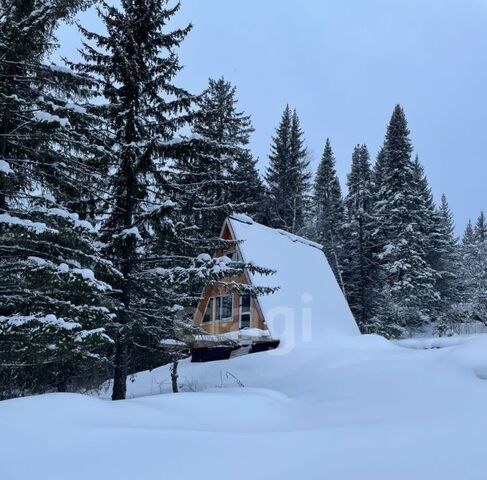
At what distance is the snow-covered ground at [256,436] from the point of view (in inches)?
128

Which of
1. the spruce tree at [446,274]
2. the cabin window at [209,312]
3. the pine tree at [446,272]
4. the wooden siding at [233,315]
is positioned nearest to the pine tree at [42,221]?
the wooden siding at [233,315]

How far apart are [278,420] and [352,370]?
3622 mm

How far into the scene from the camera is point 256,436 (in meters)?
4.15

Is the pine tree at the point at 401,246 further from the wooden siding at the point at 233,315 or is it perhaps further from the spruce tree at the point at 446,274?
the wooden siding at the point at 233,315

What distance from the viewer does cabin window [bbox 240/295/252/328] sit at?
53.6 ft

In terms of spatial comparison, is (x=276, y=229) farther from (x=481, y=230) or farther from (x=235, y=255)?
(x=481, y=230)

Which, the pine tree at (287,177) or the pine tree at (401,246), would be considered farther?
the pine tree at (287,177)

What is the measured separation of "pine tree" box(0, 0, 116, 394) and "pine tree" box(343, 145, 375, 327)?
23.2 metres

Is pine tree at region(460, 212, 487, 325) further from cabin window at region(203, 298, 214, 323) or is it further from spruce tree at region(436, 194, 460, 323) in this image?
cabin window at region(203, 298, 214, 323)

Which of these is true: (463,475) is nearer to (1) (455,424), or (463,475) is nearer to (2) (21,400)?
(1) (455,424)

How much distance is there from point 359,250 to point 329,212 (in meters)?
3.66

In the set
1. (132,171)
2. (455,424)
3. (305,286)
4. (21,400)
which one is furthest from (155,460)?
(305,286)


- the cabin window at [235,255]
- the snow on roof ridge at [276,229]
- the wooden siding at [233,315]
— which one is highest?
the snow on roof ridge at [276,229]

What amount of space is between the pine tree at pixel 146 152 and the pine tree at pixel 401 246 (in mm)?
19498
